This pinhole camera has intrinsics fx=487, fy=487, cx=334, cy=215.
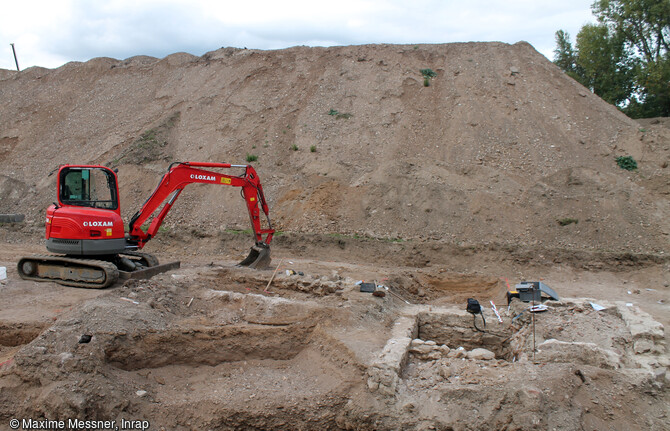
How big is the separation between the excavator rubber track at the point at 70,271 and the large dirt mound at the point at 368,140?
649 cm

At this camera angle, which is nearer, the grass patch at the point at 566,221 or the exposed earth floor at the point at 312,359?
the exposed earth floor at the point at 312,359

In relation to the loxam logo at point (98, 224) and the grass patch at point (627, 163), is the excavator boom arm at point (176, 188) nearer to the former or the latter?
the loxam logo at point (98, 224)

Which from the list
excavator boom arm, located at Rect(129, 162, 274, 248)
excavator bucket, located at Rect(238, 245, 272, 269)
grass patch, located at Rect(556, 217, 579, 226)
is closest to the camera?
excavator boom arm, located at Rect(129, 162, 274, 248)

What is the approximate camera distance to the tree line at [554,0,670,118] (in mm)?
23250

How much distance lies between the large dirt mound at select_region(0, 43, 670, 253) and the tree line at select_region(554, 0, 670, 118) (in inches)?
233

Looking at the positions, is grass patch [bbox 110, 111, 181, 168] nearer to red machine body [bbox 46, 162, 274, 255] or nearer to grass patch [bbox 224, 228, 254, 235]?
grass patch [bbox 224, 228, 254, 235]

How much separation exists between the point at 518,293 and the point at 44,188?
17681mm

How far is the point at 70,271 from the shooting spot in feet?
30.3

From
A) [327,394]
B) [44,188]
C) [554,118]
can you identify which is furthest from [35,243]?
[554,118]

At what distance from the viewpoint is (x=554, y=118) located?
18594 millimetres

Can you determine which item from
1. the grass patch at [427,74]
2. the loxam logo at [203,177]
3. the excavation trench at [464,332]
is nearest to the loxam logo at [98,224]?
the loxam logo at [203,177]

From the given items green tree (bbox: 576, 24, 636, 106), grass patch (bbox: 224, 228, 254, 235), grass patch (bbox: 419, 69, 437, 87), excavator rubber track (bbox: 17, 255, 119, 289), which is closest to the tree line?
green tree (bbox: 576, 24, 636, 106)

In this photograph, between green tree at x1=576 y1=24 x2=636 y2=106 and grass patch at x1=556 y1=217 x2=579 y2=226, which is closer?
grass patch at x1=556 y1=217 x2=579 y2=226

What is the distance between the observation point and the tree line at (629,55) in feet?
76.3
